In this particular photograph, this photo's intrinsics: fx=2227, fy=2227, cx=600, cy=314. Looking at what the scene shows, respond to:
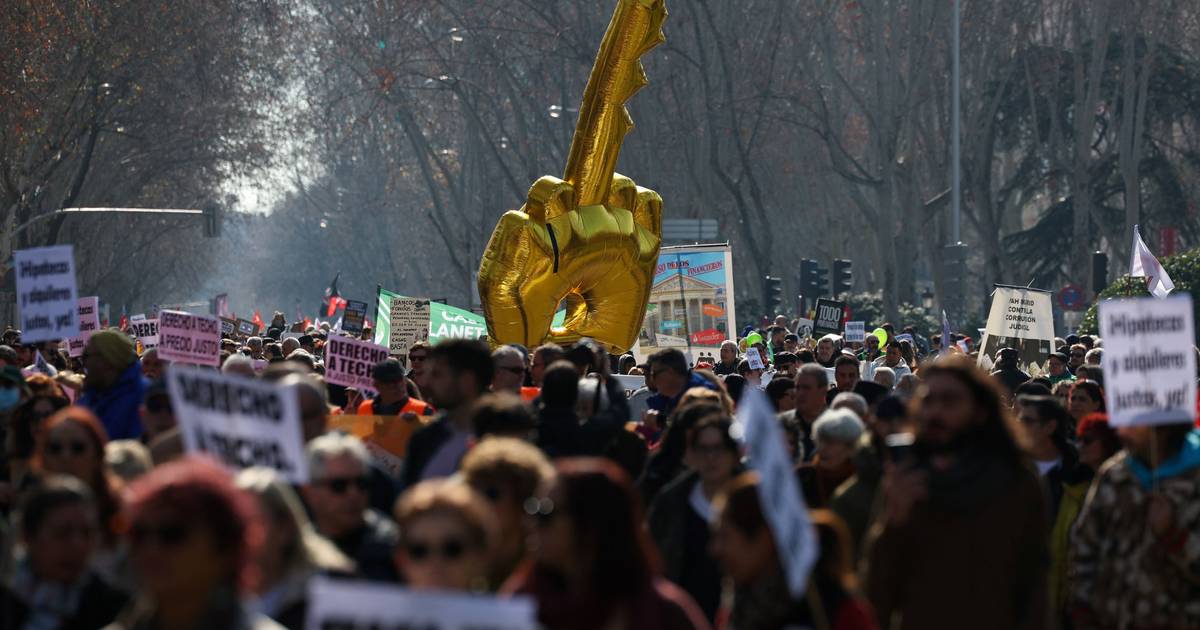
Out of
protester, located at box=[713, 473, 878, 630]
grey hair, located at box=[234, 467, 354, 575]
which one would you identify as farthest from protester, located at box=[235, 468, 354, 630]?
protester, located at box=[713, 473, 878, 630]

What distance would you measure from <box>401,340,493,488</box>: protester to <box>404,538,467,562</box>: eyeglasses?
2.48 meters

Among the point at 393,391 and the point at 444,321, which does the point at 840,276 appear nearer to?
the point at 444,321

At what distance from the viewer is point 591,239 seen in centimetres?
1709

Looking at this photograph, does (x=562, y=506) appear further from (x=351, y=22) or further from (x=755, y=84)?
(x=351, y=22)

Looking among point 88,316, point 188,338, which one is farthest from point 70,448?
point 88,316

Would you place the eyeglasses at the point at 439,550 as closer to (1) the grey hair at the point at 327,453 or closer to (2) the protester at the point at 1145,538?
(1) the grey hair at the point at 327,453

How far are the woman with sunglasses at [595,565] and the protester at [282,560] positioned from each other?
59cm

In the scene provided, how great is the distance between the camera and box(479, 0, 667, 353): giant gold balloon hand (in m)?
16.8

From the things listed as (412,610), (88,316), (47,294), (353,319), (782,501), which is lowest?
(412,610)

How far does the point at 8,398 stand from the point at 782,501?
532 cm

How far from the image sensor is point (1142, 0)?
35.5 metres

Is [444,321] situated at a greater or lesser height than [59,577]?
greater

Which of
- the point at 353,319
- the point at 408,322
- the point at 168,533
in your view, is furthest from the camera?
the point at 353,319

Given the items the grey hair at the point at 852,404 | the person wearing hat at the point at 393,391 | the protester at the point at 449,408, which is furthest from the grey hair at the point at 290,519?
the person wearing hat at the point at 393,391
